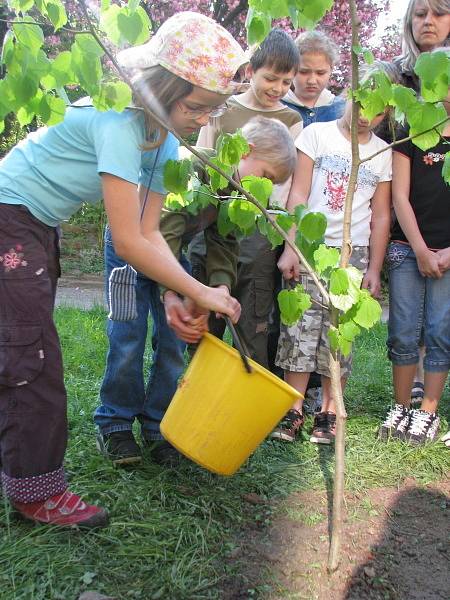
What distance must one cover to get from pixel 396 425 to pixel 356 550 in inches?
34.9

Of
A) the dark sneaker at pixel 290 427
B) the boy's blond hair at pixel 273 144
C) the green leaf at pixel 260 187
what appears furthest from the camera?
the dark sneaker at pixel 290 427

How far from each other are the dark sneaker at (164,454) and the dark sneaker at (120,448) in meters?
0.06

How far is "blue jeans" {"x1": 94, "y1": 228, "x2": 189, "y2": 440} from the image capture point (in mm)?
2275

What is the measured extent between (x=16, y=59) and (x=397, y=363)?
6.50ft

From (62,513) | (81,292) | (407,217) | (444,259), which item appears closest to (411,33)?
(407,217)

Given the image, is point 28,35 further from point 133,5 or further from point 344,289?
point 344,289

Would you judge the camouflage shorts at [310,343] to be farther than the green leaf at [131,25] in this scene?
Yes

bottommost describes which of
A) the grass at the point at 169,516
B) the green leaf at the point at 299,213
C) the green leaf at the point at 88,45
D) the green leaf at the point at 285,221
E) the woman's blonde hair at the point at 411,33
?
the grass at the point at 169,516

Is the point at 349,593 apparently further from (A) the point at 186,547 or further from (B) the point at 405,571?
(A) the point at 186,547

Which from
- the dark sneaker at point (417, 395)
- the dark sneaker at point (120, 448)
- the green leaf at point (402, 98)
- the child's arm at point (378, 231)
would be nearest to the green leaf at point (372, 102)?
the green leaf at point (402, 98)

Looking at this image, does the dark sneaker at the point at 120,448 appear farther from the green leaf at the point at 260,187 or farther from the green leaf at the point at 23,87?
the green leaf at the point at 23,87

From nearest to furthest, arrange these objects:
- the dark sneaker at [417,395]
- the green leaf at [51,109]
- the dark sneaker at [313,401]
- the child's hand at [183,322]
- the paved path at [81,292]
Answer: the green leaf at [51,109] < the child's hand at [183,322] < the dark sneaker at [313,401] < the dark sneaker at [417,395] < the paved path at [81,292]

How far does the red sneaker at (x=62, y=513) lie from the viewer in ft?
6.01

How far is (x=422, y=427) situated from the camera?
2.67 meters
